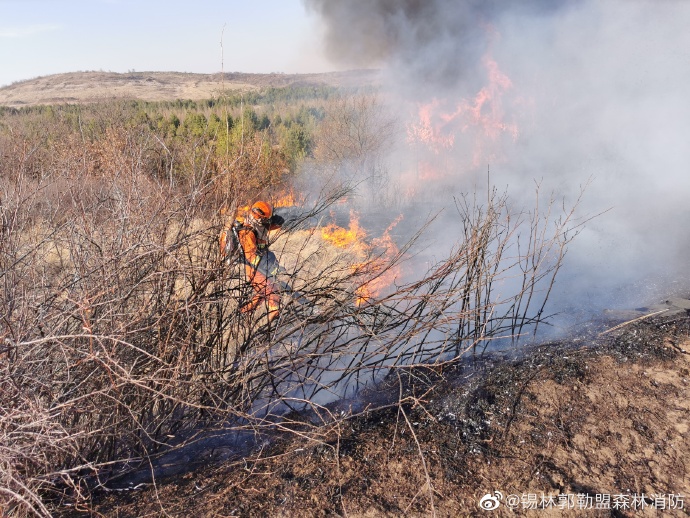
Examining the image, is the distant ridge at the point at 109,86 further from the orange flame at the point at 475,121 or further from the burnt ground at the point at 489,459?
the burnt ground at the point at 489,459

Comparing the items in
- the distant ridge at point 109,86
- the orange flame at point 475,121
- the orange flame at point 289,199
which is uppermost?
the distant ridge at point 109,86

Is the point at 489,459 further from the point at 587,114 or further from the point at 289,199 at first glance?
the point at 587,114

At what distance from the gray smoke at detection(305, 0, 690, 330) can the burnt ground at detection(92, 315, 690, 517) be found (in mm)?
3287

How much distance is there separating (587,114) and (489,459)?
15.0m

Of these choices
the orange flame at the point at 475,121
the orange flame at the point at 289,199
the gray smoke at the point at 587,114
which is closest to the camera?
the orange flame at the point at 289,199

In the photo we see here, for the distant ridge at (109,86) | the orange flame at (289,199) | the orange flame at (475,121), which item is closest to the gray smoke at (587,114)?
the orange flame at (475,121)

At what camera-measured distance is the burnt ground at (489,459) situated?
292 centimetres

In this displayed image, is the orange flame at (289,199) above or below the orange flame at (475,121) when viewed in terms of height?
below

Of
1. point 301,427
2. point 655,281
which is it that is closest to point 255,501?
point 301,427

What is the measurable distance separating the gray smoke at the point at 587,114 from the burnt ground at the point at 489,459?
329 cm

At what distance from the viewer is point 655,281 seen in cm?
727

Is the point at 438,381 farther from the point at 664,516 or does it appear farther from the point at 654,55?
the point at 654,55

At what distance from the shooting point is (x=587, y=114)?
14.7m

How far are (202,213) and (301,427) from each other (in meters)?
2.04
